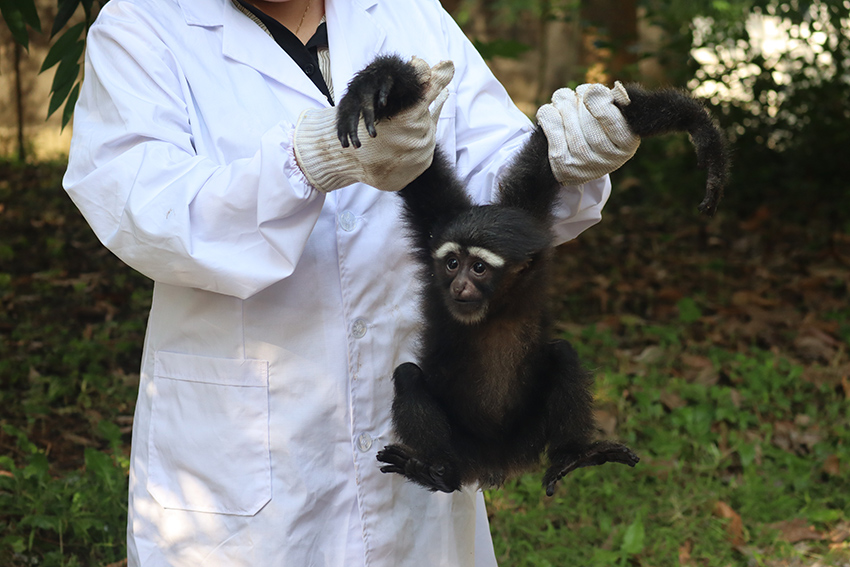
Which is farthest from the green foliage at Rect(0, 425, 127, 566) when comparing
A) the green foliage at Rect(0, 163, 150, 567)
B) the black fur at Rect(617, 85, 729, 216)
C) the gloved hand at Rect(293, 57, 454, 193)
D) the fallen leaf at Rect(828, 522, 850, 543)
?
the fallen leaf at Rect(828, 522, 850, 543)

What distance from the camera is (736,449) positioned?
206 inches

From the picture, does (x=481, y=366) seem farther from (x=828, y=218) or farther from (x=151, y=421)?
(x=828, y=218)

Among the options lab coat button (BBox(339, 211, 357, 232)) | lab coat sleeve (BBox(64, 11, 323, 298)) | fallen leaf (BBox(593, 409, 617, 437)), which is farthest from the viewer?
fallen leaf (BBox(593, 409, 617, 437))

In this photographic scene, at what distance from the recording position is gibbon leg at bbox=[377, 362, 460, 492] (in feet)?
8.22

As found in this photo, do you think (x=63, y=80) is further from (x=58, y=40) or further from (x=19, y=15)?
(x=19, y=15)

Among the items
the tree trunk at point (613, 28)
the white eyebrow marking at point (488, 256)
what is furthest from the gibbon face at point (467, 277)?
A: the tree trunk at point (613, 28)

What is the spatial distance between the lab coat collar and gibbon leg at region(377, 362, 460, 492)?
941 mm

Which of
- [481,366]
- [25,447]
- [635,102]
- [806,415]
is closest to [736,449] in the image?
[806,415]

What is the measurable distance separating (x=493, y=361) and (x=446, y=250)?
18.7 inches

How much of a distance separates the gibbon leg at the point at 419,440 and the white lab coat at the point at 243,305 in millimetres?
89


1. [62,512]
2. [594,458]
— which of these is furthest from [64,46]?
[594,458]

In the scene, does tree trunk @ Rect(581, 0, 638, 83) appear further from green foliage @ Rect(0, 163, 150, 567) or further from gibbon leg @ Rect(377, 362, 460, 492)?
gibbon leg @ Rect(377, 362, 460, 492)

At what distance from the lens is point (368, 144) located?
2164 millimetres

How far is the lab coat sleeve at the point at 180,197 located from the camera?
2.15m
